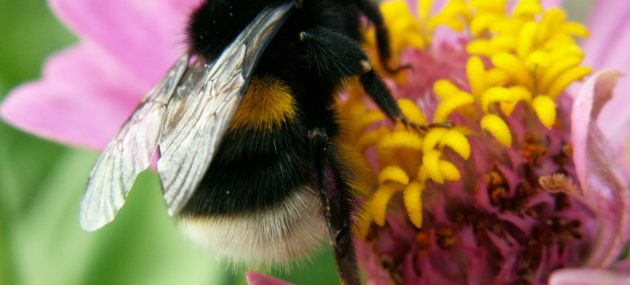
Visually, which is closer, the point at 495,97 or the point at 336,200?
the point at 336,200

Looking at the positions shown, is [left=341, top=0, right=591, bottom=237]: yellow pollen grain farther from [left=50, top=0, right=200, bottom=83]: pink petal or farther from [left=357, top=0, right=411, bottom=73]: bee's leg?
[left=50, top=0, right=200, bottom=83]: pink petal

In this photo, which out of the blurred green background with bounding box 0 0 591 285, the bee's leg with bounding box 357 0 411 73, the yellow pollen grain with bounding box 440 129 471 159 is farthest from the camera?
the blurred green background with bounding box 0 0 591 285

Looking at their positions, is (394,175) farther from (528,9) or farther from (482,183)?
(528,9)

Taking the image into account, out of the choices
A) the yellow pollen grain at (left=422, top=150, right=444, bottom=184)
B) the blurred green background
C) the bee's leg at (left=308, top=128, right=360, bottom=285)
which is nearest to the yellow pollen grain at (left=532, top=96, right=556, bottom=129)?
the yellow pollen grain at (left=422, top=150, right=444, bottom=184)

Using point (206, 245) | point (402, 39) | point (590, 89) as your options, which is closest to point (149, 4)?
point (402, 39)

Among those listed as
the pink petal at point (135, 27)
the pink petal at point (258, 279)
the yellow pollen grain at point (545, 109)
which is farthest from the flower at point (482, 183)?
the pink petal at point (135, 27)

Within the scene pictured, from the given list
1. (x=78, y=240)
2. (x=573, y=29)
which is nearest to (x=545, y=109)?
(x=573, y=29)

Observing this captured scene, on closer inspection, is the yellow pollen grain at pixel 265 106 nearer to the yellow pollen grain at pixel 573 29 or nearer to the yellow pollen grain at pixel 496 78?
the yellow pollen grain at pixel 496 78
